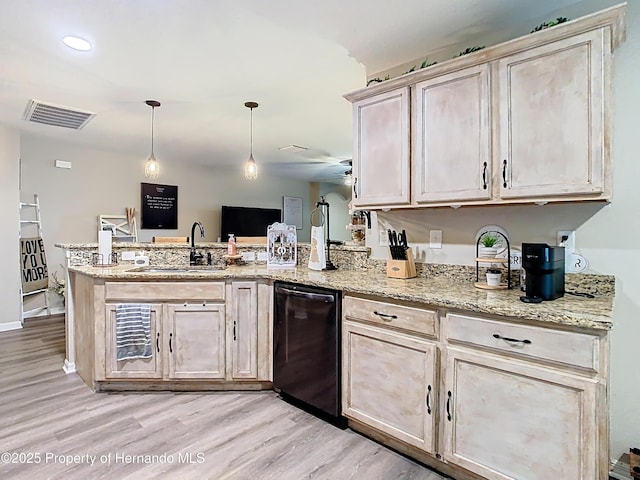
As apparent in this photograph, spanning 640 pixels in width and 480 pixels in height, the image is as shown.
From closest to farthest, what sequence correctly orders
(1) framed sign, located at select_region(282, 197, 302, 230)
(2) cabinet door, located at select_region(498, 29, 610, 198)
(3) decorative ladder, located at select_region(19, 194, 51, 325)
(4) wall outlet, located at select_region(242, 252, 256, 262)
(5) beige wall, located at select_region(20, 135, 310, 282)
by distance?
1. (2) cabinet door, located at select_region(498, 29, 610, 198)
2. (4) wall outlet, located at select_region(242, 252, 256, 262)
3. (3) decorative ladder, located at select_region(19, 194, 51, 325)
4. (5) beige wall, located at select_region(20, 135, 310, 282)
5. (1) framed sign, located at select_region(282, 197, 302, 230)

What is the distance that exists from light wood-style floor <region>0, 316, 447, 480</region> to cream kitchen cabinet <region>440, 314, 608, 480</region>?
37cm

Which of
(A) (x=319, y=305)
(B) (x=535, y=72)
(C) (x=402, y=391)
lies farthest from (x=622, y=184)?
(A) (x=319, y=305)

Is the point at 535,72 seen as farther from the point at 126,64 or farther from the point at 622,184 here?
the point at 126,64

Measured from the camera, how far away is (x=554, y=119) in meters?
1.72

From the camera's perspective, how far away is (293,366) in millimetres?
2482

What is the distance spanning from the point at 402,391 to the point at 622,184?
58.5 inches

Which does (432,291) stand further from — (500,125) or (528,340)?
(500,125)

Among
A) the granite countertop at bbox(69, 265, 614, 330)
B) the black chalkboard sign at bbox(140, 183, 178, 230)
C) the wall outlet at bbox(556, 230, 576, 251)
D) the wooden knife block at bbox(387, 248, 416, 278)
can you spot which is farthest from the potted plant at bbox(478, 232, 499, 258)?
the black chalkboard sign at bbox(140, 183, 178, 230)

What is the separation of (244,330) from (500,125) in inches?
81.9

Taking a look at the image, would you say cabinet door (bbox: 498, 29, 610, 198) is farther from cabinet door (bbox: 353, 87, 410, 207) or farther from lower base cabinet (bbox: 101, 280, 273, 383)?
lower base cabinet (bbox: 101, 280, 273, 383)

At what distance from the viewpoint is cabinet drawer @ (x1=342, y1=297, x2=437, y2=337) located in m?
1.82

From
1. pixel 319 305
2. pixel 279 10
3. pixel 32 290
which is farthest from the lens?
pixel 32 290

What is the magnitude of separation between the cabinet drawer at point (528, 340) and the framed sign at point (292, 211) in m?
6.83

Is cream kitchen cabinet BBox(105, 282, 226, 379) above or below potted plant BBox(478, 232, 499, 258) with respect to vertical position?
below
